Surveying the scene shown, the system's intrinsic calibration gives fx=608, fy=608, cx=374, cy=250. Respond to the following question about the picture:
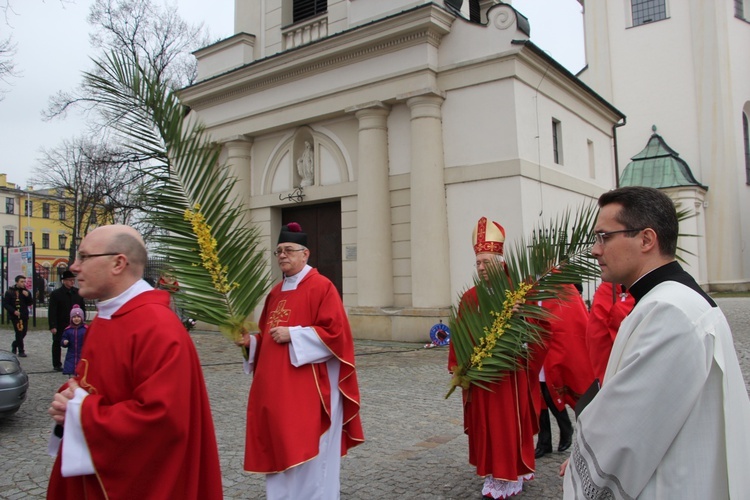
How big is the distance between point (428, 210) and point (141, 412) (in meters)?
11.4

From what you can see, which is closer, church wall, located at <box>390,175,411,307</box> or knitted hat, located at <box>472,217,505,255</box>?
knitted hat, located at <box>472,217,505,255</box>

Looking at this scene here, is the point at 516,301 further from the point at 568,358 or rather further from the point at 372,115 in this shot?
the point at 372,115

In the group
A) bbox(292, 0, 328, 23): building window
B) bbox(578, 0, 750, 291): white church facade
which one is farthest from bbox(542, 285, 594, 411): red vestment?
bbox(578, 0, 750, 291): white church facade

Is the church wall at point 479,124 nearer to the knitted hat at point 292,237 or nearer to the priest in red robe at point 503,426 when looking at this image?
the priest in red robe at point 503,426

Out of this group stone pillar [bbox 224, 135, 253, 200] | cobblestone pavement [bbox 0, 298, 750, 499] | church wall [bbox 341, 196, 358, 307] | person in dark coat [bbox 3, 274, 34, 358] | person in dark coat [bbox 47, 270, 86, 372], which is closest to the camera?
cobblestone pavement [bbox 0, 298, 750, 499]

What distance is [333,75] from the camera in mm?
14930

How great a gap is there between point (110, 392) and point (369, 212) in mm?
11801

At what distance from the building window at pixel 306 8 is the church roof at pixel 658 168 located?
1913 centimetres

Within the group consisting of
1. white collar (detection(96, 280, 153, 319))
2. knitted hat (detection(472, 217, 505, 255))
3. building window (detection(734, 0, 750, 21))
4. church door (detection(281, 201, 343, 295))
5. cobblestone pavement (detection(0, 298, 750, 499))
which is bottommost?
cobblestone pavement (detection(0, 298, 750, 499))

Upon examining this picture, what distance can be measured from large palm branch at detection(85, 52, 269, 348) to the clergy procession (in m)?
0.28

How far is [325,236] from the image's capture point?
1588 centimetres

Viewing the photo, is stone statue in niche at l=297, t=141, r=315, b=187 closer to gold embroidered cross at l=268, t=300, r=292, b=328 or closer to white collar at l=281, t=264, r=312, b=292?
white collar at l=281, t=264, r=312, b=292

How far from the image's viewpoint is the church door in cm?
1560

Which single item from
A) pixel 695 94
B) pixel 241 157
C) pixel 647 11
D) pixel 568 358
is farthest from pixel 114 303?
pixel 647 11
